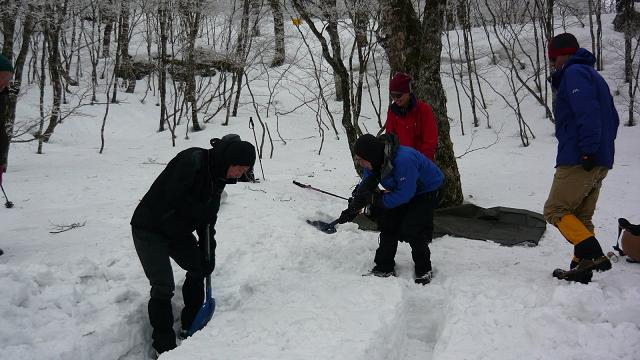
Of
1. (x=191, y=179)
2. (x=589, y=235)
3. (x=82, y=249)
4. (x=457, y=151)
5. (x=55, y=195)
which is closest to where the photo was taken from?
(x=191, y=179)

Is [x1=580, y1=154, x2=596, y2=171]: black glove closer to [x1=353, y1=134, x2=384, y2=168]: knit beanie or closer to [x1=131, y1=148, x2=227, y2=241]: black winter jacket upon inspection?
[x1=353, y1=134, x2=384, y2=168]: knit beanie

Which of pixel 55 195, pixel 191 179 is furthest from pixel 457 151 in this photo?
pixel 191 179

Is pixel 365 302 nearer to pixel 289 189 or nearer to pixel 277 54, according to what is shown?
pixel 289 189

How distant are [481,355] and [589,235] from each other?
125cm

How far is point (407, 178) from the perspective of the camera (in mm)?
3311

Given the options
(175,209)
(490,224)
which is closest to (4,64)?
(175,209)

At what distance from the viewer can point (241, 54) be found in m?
14.1

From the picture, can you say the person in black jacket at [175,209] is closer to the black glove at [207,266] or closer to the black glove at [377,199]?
the black glove at [207,266]

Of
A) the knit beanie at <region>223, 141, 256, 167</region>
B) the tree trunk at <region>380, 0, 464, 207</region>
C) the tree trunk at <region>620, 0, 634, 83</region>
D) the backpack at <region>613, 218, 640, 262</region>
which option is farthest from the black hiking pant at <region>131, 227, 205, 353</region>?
the tree trunk at <region>620, 0, 634, 83</region>

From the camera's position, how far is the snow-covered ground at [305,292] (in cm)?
258

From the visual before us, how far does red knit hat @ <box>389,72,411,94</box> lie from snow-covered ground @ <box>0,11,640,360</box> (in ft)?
4.93

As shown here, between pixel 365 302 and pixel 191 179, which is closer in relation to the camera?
pixel 191 179

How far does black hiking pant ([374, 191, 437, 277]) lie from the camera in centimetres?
350

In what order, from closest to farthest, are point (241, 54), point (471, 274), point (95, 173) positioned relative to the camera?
point (471, 274) → point (95, 173) → point (241, 54)
